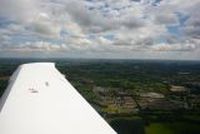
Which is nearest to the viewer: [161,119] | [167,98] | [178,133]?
[178,133]

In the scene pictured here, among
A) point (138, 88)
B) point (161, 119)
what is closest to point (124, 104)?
point (161, 119)

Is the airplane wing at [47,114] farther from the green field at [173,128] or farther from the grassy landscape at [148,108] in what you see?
the green field at [173,128]

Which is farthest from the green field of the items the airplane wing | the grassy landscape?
the airplane wing

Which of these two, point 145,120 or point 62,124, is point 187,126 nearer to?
point 145,120

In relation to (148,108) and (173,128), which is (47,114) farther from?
(148,108)

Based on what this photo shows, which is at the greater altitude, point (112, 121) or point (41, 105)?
point (41, 105)

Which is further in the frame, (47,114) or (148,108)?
(148,108)

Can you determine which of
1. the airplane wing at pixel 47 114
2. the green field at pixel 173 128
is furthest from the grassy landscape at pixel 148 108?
the airplane wing at pixel 47 114

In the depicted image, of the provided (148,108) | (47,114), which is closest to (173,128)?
(148,108)
